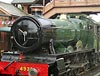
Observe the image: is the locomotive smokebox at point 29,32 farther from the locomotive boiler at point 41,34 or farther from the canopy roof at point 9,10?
the canopy roof at point 9,10

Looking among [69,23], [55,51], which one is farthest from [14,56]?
[69,23]

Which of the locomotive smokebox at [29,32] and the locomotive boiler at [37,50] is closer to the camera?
the locomotive boiler at [37,50]

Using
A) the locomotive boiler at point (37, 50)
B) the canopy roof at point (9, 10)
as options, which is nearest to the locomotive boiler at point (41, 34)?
the locomotive boiler at point (37, 50)

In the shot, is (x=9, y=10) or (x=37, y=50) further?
(x=9, y=10)

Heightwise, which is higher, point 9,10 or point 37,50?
point 9,10

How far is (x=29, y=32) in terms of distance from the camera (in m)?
10.8

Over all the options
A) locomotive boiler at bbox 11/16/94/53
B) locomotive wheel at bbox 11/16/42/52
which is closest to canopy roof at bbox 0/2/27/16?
locomotive boiler at bbox 11/16/94/53

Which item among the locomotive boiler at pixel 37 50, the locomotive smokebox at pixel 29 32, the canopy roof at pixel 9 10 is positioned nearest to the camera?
the locomotive boiler at pixel 37 50

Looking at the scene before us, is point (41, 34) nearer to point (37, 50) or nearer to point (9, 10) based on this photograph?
point (37, 50)

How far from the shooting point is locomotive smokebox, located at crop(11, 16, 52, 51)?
418 inches

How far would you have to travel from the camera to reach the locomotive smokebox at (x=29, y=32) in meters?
10.6

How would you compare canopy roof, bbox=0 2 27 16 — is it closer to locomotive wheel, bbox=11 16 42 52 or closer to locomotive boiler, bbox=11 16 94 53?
locomotive boiler, bbox=11 16 94 53

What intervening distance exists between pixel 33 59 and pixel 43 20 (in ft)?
4.84

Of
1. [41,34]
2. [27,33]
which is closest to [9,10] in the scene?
[27,33]
